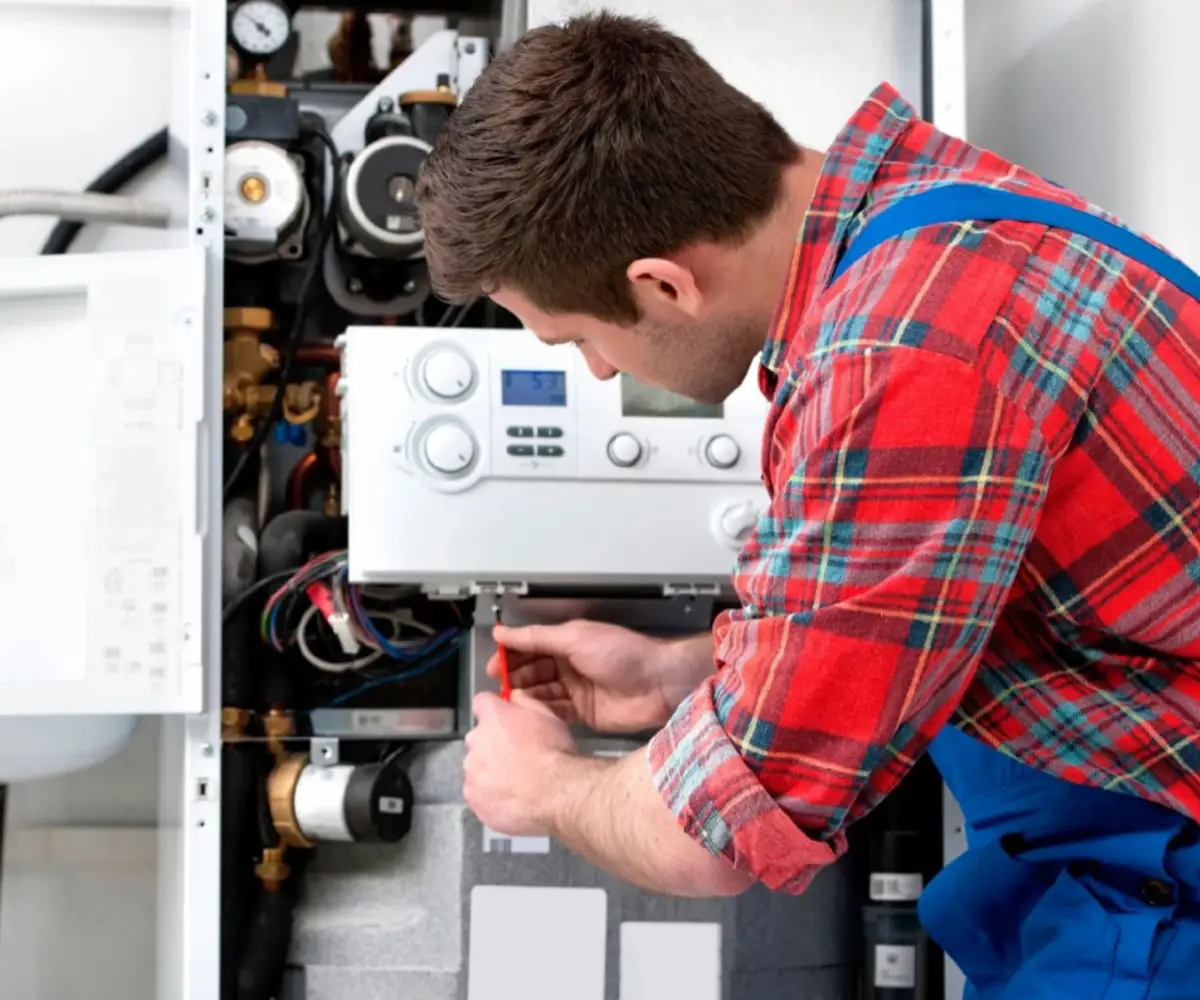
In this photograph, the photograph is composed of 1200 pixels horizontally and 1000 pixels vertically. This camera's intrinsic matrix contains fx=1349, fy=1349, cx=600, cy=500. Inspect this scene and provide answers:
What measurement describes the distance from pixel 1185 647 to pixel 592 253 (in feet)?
1.43

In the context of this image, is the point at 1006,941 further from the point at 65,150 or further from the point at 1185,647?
the point at 65,150

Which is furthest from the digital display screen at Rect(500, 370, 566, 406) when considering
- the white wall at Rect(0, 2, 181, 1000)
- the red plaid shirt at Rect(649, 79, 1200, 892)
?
the white wall at Rect(0, 2, 181, 1000)

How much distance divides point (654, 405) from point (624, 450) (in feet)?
0.23

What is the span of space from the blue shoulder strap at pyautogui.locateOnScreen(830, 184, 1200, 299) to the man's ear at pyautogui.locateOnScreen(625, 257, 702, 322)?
0.36ft

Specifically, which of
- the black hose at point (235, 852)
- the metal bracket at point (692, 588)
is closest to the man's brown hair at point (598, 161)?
the metal bracket at point (692, 588)

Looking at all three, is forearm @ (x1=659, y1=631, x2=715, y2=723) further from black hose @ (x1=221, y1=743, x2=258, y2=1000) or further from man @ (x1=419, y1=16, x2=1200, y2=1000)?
black hose @ (x1=221, y1=743, x2=258, y2=1000)

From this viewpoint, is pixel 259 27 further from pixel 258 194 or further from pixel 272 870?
pixel 272 870

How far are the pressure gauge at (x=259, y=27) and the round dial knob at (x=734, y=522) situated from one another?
77 centimetres

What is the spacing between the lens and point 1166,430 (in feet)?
2.50

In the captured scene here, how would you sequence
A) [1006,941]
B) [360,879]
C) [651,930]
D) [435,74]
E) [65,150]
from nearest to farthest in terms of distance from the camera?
[1006,941]
[651,930]
[360,879]
[435,74]
[65,150]

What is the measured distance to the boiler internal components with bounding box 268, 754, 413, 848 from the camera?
138 cm

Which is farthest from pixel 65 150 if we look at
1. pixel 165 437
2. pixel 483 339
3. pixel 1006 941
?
pixel 1006 941

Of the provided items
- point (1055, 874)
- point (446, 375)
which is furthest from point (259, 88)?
point (1055, 874)

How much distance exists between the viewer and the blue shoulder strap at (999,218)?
30.1 inches
